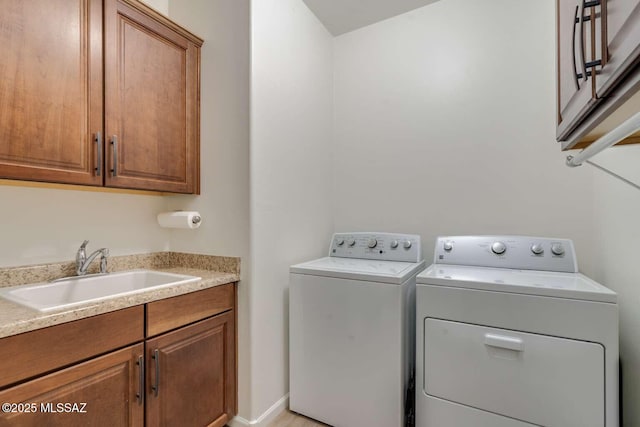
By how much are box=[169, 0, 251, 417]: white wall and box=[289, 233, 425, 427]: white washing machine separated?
11.7 inches

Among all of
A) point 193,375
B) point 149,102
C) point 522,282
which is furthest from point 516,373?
point 149,102

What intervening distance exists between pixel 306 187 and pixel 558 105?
139 cm

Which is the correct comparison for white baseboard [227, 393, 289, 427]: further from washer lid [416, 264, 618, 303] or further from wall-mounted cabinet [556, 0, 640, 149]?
wall-mounted cabinet [556, 0, 640, 149]

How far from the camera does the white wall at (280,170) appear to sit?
163cm

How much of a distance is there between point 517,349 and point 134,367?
4.93ft

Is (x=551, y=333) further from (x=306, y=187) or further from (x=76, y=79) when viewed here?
(x=76, y=79)

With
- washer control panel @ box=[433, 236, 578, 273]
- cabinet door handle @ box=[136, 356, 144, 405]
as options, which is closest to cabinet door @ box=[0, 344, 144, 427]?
cabinet door handle @ box=[136, 356, 144, 405]

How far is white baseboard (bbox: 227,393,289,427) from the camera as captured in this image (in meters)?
1.60

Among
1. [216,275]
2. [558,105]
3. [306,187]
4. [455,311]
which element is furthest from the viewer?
[306,187]

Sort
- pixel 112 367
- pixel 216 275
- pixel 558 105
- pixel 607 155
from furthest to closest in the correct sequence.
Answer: pixel 216 275, pixel 607 155, pixel 558 105, pixel 112 367

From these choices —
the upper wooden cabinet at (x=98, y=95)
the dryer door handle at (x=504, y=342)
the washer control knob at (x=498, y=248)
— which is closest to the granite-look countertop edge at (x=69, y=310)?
the upper wooden cabinet at (x=98, y=95)

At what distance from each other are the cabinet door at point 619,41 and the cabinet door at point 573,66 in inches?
Result: 3.4

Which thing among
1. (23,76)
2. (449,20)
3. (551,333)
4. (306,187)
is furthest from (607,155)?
(23,76)

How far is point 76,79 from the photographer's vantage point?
50.1 inches
